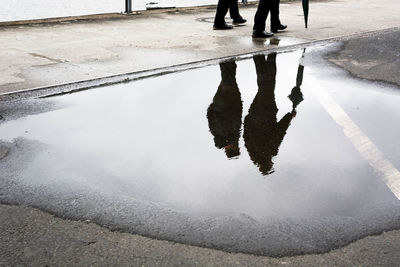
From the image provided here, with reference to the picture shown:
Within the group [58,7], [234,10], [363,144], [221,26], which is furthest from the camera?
[58,7]

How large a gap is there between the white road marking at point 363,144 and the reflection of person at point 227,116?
100cm

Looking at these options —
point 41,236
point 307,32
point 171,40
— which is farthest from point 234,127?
point 307,32

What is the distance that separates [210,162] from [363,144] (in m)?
1.46

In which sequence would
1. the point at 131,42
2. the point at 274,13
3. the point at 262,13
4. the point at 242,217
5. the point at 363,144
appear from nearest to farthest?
the point at 242,217 < the point at 363,144 < the point at 131,42 < the point at 262,13 < the point at 274,13

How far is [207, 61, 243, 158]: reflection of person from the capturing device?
4125 mm

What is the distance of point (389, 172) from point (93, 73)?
3855 millimetres

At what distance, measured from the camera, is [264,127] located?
14.8ft

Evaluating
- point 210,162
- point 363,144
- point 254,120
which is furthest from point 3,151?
point 363,144

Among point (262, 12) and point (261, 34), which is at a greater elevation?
Answer: point (262, 12)

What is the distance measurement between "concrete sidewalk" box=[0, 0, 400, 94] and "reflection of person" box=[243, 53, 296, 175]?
169 centimetres

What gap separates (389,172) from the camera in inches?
143

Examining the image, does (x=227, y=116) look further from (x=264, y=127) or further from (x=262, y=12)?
(x=262, y=12)

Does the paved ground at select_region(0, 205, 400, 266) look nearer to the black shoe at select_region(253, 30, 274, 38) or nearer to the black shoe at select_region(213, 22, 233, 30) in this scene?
the black shoe at select_region(253, 30, 274, 38)

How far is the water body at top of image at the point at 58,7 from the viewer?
11617mm
